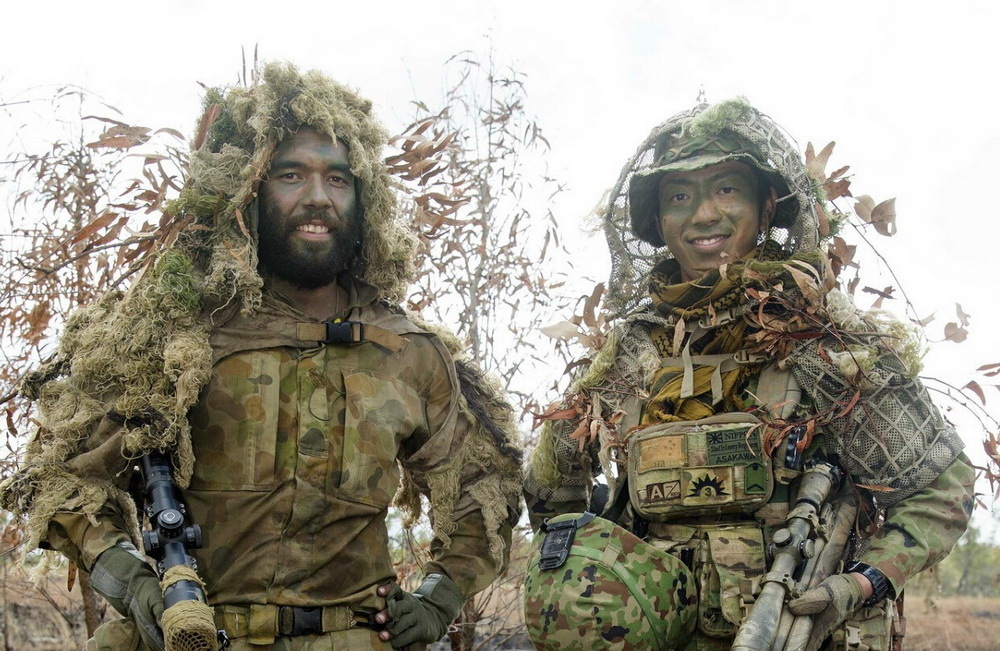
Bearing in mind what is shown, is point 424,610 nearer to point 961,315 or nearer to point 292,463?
point 292,463

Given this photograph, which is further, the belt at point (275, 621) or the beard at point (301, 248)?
the beard at point (301, 248)

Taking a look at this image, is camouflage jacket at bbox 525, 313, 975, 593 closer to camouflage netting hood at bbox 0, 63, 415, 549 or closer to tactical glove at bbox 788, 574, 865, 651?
tactical glove at bbox 788, 574, 865, 651

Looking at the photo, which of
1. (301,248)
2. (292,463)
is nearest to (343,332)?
(301,248)

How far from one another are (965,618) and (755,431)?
28.9 ft

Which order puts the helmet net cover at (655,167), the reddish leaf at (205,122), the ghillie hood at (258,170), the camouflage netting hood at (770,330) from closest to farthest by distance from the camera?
the camouflage netting hood at (770,330)
the ghillie hood at (258,170)
the reddish leaf at (205,122)
the helmet net cover at (655,167)

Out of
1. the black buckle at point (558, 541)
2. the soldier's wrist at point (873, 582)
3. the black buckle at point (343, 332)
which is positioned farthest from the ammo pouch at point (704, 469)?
the black buckle at point (343, 332)

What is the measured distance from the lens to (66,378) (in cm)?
367

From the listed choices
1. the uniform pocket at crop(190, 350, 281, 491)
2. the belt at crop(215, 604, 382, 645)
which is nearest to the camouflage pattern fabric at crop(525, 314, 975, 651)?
the belt at crop(215, 604, 382, 645)

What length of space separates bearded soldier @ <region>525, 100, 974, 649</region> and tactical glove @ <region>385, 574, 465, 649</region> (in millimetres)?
412

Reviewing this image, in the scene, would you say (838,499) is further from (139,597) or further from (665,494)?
(139,597)

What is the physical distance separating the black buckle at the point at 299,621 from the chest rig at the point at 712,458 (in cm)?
125

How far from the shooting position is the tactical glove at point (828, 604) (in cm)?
331

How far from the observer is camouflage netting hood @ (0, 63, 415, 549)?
11.5 ft

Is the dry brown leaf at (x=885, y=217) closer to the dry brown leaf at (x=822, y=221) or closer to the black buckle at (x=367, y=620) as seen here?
the dry brown leaf at (x=822, y=221)
